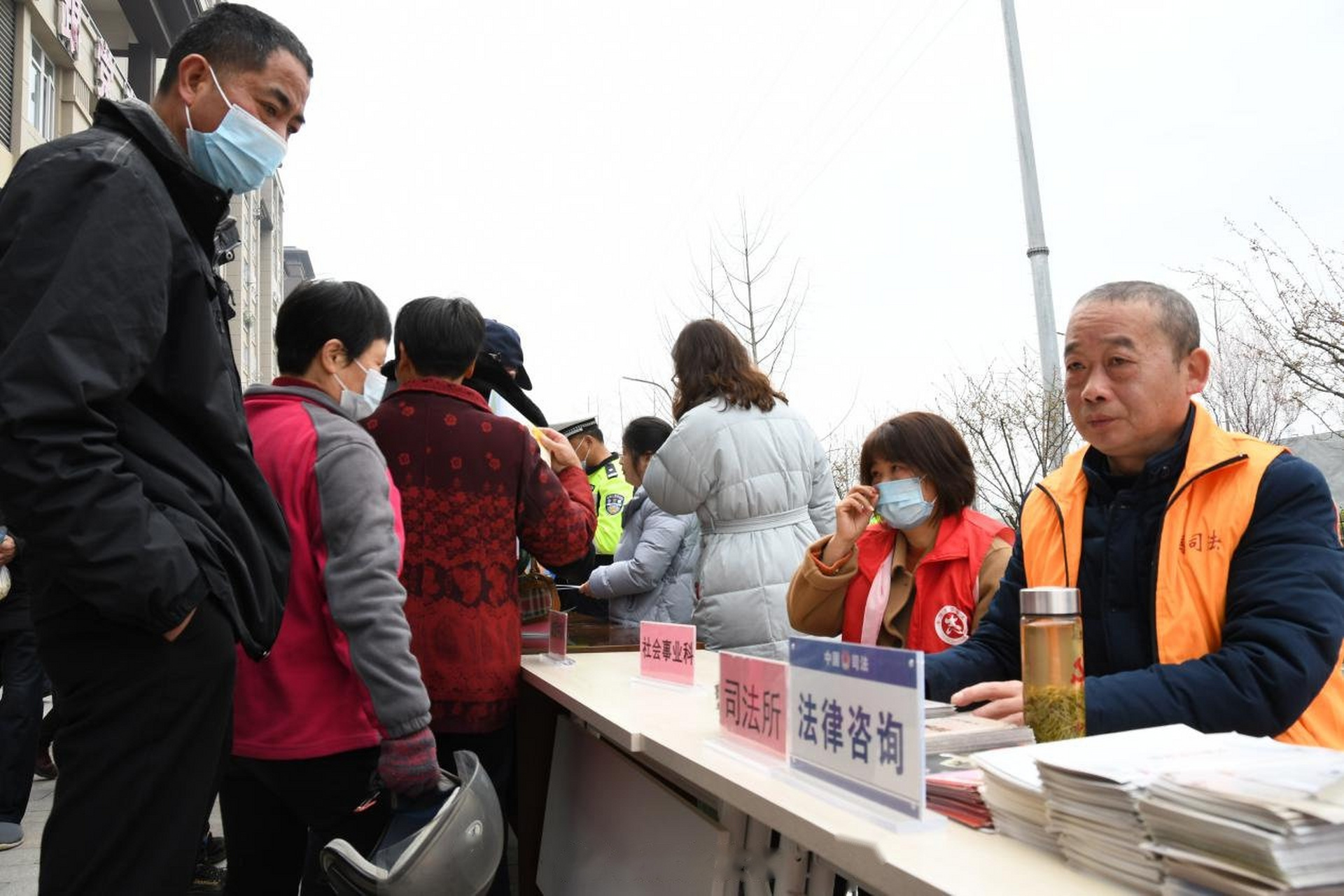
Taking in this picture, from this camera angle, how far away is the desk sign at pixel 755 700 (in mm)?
1404

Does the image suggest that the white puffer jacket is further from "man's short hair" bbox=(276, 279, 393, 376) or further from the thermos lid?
the thermos lid

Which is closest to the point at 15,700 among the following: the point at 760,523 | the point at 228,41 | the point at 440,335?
the point at 440,335

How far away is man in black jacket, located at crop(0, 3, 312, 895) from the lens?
1266 mm

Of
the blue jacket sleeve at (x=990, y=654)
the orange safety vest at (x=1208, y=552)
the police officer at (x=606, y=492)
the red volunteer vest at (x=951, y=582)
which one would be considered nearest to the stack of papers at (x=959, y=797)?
the orange safety vest at (x=1208, y=552)

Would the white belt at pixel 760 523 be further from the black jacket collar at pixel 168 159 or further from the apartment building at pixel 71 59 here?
the apartment building at pixel 71 59

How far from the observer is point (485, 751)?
2504 millimetres

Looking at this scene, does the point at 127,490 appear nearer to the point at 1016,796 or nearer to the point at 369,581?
the point at 369,581

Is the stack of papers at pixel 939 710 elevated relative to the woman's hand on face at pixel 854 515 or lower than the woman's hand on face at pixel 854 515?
A: lower

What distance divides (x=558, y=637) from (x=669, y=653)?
2.10 feet

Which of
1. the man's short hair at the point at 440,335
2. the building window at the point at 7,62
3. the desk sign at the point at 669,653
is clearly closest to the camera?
the desk sign at the point at 669,653

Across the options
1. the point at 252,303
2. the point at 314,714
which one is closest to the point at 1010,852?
the point at 314,714

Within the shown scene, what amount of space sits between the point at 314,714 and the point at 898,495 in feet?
5.12

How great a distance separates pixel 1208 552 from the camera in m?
1.55

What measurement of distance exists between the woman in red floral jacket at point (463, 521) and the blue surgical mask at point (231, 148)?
2.36 feet
